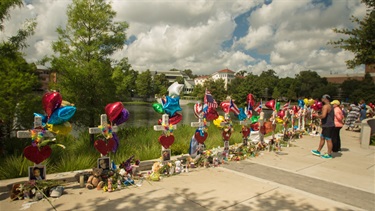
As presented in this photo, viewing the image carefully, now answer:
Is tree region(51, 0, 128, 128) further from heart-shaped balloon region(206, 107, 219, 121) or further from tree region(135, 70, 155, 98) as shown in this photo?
tree region(135, 70, 155, 98)

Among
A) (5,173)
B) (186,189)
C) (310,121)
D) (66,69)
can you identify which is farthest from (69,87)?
(310,121)

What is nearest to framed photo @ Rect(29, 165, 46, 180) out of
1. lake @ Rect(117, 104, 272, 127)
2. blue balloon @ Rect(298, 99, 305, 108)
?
blue balloon @ Rect(298, 99, 305, 108)

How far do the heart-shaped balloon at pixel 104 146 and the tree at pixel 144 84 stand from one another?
60584 millimetres

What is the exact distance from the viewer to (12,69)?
8688mm

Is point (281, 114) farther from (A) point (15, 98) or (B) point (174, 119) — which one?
(A) point (15, 98)

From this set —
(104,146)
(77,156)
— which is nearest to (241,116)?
(104,146)

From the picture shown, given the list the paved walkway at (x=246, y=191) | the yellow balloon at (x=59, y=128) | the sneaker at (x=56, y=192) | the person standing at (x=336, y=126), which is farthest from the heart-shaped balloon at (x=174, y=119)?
the person standing at (x=336, y=126)

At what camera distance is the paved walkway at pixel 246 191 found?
3967 mm

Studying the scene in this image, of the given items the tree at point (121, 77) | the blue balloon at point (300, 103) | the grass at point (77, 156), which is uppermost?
the tree at point (121, 77)

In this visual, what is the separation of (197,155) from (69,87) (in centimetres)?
558

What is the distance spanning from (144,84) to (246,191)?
203 feet

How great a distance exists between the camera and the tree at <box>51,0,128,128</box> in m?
9.12

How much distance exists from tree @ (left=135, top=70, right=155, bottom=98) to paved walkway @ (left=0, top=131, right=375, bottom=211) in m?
59.6

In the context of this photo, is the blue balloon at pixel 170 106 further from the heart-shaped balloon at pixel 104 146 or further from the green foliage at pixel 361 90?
the green foliage at pixel 361 90
